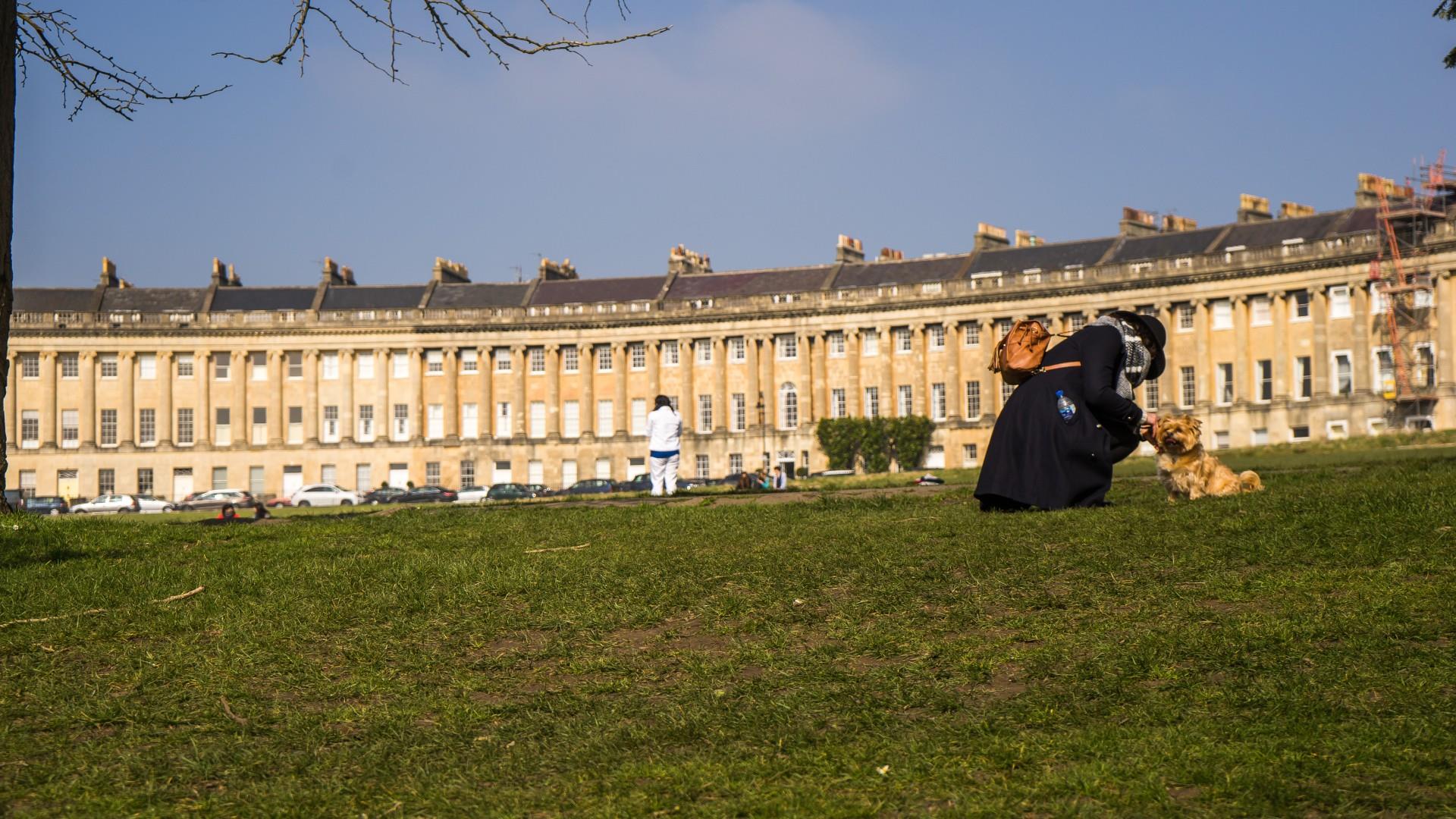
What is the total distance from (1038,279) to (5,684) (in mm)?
80041

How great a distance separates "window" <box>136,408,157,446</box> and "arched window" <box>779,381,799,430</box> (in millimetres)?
39870

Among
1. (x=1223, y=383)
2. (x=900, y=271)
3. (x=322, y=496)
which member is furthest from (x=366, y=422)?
(x=1223, y=383)

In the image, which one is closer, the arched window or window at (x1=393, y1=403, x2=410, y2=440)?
the arched window

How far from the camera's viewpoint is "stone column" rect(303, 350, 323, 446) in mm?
95625

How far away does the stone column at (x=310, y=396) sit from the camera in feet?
314

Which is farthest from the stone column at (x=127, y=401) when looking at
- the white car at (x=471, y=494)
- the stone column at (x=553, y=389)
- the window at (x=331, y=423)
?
the white car at (x=471, y=494)

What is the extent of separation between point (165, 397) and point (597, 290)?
93.0ft

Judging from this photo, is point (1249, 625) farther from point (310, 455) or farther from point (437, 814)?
point (310, 455)

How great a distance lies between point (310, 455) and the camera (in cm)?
9500

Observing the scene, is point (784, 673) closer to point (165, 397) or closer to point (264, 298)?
point (165, 397)

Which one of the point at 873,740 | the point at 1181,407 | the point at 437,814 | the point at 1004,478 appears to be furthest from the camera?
the point at 1181,407

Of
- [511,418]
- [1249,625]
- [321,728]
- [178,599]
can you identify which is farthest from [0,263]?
[511,418]

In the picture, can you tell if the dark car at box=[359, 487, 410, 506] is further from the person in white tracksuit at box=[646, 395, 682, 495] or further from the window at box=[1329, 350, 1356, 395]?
the person in white tracksuit at box=[646, 395, 682, 495]

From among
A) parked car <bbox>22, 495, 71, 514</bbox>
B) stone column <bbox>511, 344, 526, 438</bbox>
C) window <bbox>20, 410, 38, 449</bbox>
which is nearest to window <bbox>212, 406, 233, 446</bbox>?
window <bbox>20, 410, 38, 449</bbox>
